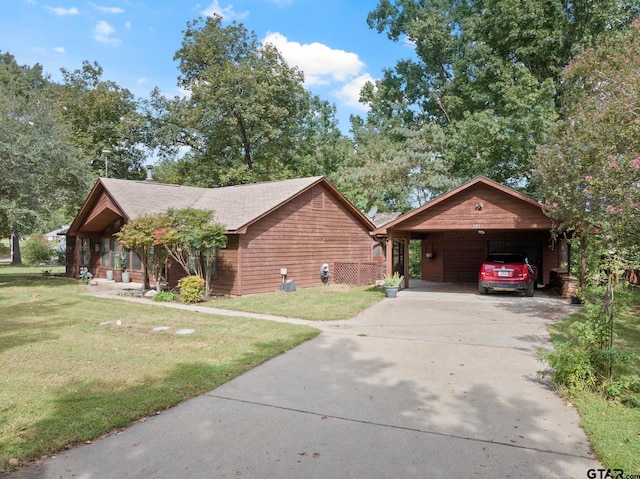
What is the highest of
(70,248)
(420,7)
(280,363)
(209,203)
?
(420,7)

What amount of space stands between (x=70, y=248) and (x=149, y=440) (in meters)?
23.1

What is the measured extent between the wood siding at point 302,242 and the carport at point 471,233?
2.61 meters

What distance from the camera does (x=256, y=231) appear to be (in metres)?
15.5

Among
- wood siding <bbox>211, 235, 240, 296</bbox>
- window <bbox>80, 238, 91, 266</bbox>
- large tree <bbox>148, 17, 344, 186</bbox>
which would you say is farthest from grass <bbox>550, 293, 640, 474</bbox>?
large tree <bbox>148, 17, 344, 186</bbox>

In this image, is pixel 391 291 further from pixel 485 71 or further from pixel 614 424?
pixel 485 71

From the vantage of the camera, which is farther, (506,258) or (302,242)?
(302,242)

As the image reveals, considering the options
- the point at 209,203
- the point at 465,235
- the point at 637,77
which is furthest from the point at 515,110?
the point at 209,203

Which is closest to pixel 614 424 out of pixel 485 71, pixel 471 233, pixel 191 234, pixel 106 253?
pixel 191 234

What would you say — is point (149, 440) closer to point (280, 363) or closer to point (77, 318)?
point (280, 363)

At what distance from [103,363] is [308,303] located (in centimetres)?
720

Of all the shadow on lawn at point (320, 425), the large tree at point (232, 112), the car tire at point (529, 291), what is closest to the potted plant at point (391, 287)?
the car tire at point (529, 291)

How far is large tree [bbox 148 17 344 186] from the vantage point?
29781 mm

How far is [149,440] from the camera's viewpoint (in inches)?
151

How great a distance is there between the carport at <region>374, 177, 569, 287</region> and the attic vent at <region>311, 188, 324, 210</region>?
146 inches
